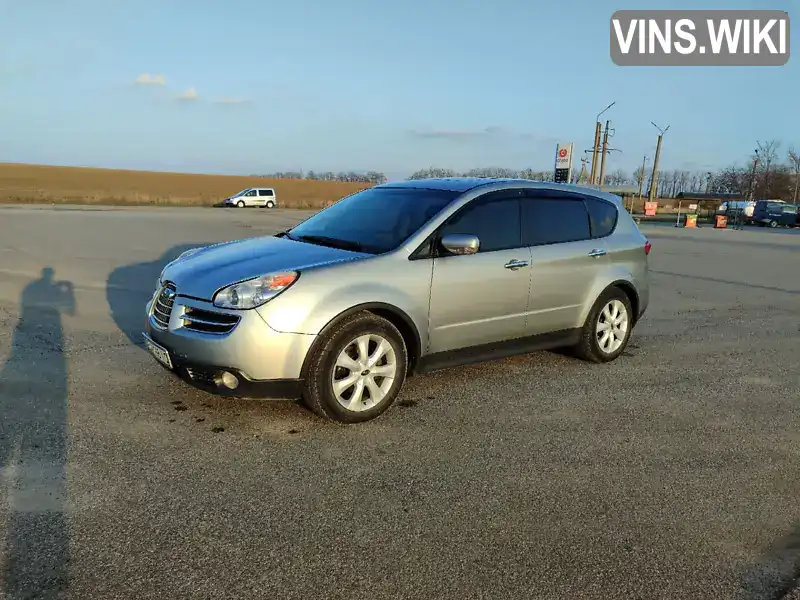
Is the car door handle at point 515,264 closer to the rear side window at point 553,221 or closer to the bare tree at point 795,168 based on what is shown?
the rear side window at point 553,221

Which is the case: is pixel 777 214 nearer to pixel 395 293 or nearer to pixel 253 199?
pixel 253 199

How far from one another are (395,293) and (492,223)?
126 centimetres

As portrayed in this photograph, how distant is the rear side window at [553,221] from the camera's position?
554cm

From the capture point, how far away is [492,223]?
17.3ft

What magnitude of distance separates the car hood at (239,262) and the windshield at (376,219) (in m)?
0.25

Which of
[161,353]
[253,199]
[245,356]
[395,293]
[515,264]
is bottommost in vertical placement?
[253,199]

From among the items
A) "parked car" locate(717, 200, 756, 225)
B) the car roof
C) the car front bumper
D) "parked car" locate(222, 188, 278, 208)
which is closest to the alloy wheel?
the car front bumper

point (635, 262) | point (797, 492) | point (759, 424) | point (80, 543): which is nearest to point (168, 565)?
point (80, 543)

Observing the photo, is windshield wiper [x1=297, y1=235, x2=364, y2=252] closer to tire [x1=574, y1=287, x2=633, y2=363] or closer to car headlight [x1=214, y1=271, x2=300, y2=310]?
car headlight [x1=214, y1=271, x2=300, y2=310]

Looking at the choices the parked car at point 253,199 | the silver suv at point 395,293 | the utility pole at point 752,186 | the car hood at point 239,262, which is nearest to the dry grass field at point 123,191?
the parked car at point 253,199

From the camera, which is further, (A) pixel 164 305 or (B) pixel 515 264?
(B) pixel 515 264

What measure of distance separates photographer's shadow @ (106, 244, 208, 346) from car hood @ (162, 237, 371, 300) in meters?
1.97

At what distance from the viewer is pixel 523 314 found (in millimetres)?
5375

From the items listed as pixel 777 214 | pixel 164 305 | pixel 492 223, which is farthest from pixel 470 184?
A: pixel 777 214
